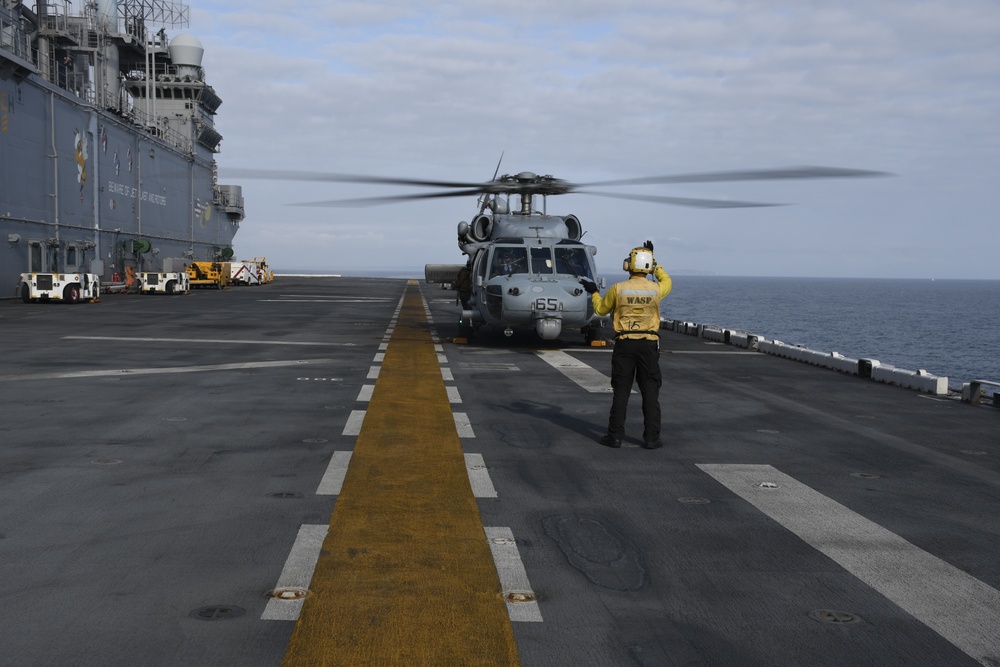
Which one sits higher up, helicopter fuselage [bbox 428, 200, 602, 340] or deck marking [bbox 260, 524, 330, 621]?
helicopter fuselage [bbox 428, 200, 602, 340]

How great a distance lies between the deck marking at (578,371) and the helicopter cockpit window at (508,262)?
173 cm

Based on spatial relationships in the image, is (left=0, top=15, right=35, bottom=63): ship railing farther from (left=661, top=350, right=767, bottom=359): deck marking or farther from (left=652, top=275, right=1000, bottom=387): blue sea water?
(left=652, top=275, right=1000, bottom=387): blue sea water

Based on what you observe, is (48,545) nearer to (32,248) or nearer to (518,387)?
(518,387)

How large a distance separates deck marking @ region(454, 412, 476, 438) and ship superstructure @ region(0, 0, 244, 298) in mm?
15822

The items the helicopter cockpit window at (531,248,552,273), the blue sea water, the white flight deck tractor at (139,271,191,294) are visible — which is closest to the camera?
the helicopter cockpit window at (531,248,552,273)

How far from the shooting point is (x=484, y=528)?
5512mm

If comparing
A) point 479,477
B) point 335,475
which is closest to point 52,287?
point 335,475

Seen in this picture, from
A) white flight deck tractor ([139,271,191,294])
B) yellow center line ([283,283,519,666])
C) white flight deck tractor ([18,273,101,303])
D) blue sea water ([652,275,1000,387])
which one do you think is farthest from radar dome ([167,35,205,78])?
yellow center line ([283,283,519,666])

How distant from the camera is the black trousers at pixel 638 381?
8227 mm

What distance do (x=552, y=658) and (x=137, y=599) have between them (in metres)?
2.01

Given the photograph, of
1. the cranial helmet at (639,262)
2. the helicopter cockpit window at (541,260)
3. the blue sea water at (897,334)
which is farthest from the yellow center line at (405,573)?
the blue sea water at (897,334)

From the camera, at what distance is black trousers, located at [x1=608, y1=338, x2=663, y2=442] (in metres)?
8.23

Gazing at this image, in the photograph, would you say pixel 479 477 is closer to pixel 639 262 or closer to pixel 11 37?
pixel 639 262

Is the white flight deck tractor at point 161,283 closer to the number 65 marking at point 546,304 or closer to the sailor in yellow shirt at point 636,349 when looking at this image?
the number 65 marking at point 546,304
